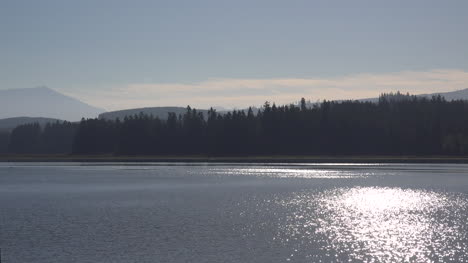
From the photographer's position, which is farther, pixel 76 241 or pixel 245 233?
pixel 245 233

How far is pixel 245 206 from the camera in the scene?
187ft

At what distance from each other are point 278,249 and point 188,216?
15.9 meters

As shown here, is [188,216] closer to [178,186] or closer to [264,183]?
[178,186]

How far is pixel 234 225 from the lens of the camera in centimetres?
4394

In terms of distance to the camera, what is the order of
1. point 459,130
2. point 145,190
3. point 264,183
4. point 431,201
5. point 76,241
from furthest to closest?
point 459,130 → point 264,183 → point 145,190 → point 431,201 → point 76,241

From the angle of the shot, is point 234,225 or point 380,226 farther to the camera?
point 380,226

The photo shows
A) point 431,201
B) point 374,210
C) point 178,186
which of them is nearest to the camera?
point 374,210

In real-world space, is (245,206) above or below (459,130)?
below

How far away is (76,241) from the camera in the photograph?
3691 cm

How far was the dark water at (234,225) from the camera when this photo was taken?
3288 cm

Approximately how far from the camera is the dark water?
32.9 meters

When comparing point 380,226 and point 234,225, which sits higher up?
point 234,225

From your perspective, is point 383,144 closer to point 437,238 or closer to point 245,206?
point 245,206

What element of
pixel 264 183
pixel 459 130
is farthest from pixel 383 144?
pixel 264 183
